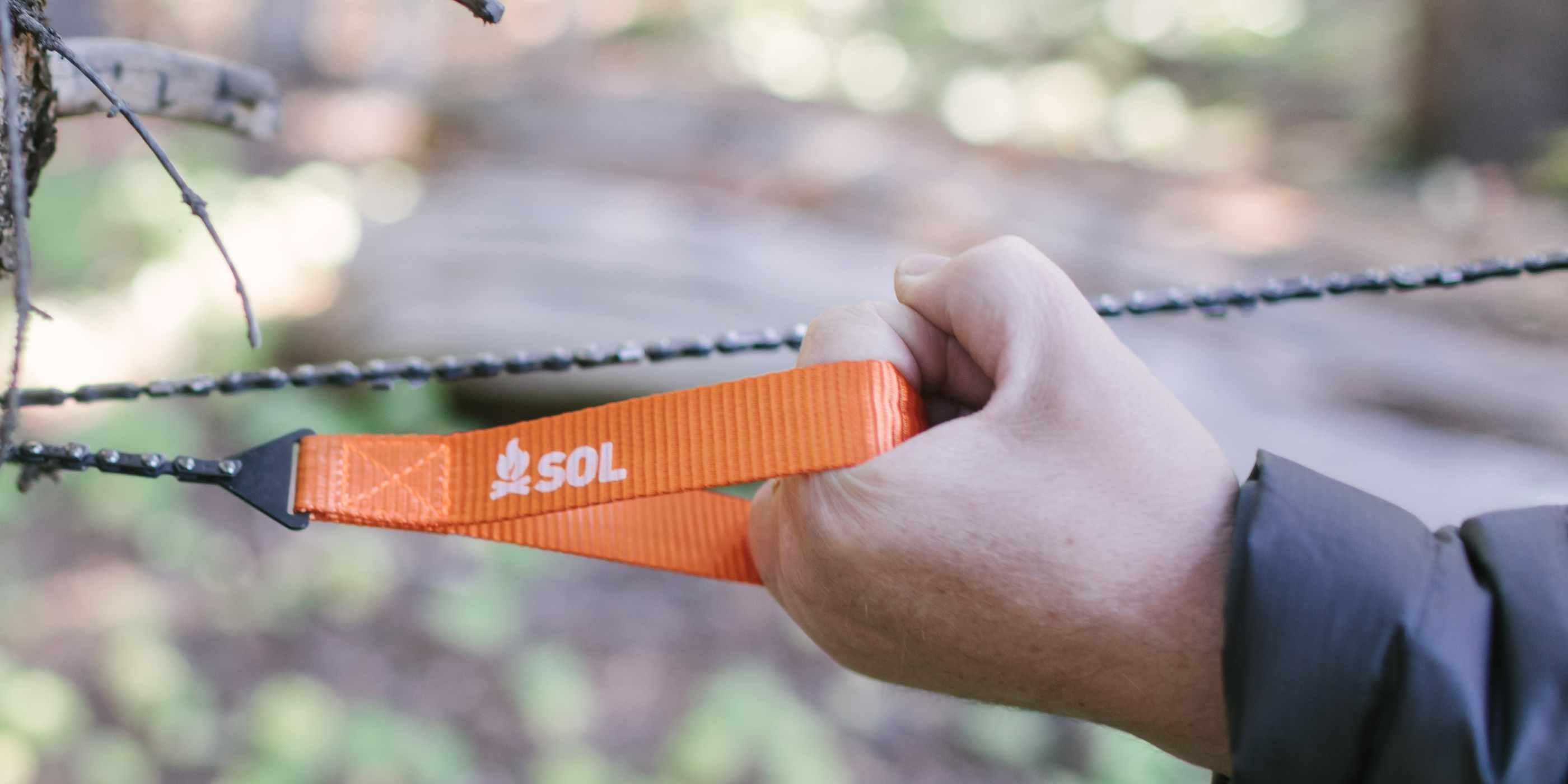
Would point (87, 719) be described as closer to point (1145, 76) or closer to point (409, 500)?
point (409, 500)

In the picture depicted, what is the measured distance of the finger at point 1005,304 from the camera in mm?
862

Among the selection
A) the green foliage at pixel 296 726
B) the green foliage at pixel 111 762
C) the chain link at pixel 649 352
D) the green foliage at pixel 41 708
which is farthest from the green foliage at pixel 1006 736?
the green foliage at pixel 41 708

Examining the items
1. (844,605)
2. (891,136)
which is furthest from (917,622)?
(891,136)

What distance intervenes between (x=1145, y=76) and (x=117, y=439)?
6.80 m

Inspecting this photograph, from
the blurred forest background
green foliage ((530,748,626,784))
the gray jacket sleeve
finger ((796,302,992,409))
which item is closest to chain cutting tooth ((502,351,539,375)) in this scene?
finger ((796,302,992,409))

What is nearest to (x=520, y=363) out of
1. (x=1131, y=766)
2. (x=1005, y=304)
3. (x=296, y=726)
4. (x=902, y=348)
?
(x=902, y=348)

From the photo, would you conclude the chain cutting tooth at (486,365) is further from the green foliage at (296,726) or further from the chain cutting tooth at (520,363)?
the green foliage at (296,726)

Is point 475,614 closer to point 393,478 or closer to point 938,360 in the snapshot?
point 393,478

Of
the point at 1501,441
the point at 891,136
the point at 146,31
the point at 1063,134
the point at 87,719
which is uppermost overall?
the point at 146,31

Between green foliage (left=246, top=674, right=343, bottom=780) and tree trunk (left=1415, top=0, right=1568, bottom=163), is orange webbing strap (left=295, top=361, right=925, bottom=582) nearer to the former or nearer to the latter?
green foliage (left=246, top=674, right=343, bottom=780)

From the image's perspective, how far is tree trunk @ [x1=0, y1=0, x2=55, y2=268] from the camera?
809 mm

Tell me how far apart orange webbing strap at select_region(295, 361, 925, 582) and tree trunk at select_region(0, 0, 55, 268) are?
1.03ft

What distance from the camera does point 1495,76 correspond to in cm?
511

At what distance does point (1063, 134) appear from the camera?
Result: 20.7 feet
